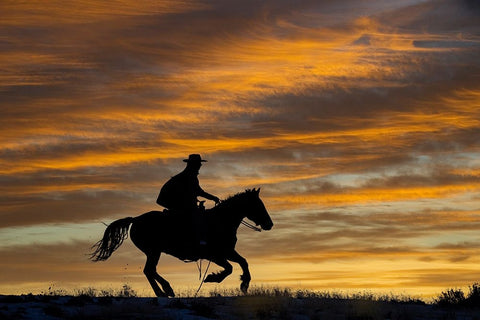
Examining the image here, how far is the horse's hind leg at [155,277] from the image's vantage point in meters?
24.4

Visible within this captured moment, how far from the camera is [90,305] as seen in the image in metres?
19.5

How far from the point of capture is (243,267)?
24844 millimetres

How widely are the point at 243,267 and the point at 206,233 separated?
1.50 meters

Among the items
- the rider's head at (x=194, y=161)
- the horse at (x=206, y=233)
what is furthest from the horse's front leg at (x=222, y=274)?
the rider's head at (x=194, y=161)

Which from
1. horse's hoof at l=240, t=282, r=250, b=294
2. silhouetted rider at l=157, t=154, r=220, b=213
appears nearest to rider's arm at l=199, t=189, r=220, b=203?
silhouetted rider at l=157, t=154, r=220, b=213

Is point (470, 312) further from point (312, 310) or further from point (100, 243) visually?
point (100, 243)

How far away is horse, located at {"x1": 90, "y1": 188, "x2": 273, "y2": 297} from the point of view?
25078 mm

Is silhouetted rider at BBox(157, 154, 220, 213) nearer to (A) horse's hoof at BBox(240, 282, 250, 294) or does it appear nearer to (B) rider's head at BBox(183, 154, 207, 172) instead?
(B) rider's head at BBox(183, 154, 207, 172)

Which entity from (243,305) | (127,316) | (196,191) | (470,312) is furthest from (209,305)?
(470,312)

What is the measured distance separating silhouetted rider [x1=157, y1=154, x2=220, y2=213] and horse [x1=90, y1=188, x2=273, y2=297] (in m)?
0.32

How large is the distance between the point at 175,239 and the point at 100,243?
2414 millimetres

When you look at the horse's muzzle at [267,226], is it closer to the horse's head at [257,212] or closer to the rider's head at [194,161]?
the horse's head at [257,212]

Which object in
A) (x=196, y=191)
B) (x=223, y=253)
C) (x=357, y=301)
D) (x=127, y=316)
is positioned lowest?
(x=127, y=316)

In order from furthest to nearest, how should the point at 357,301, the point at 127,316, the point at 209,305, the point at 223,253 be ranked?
the point at 223,253, the point at 357,301, the point at 209,305, the point at 127,316
